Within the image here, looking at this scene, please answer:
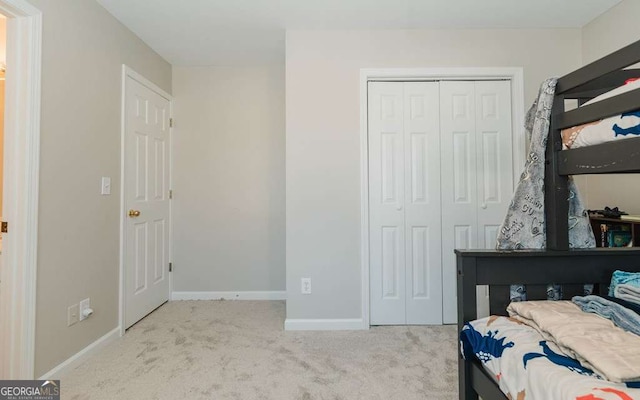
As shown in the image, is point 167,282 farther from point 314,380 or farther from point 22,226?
point 314,380

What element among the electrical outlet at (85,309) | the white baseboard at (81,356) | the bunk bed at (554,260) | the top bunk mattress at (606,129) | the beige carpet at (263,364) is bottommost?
the beige carpet at (263,364)

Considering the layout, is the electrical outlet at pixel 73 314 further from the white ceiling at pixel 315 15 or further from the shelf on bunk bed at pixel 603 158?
the shelf on bunk bed at pixel 603 158

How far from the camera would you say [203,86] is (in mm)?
3055

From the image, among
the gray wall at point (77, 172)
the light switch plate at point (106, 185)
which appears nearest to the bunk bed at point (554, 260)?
the gray wall at point (77, 172)

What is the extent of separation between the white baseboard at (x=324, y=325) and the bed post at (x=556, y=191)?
4.83 feet

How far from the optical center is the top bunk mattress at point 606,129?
943 millimetres

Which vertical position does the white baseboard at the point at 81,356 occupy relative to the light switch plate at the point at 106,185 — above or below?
below

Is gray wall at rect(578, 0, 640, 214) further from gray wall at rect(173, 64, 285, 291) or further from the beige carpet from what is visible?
gray wall at rect(173, 64, 285, 291)

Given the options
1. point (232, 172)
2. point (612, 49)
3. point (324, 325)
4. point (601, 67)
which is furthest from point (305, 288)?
point (612, 49)

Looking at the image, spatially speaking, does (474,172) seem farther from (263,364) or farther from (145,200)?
(145,200)

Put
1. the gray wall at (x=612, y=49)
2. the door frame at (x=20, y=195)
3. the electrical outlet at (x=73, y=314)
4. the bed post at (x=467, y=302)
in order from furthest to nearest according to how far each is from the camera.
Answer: the gray wall at (x=612, y=49) < the electrical outlet at (x=73, y=314) < the door frame at (x=20, y=195) < the bed post at (x=467, y=302)

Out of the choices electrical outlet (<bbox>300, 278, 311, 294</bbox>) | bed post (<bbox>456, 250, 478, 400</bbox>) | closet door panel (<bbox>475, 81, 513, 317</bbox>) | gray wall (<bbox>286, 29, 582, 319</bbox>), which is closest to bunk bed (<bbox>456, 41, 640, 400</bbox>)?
bed post (<bbox>456, 250, 478, 400</bbox>)

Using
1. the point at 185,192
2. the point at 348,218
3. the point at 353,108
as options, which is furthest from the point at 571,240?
the point at 185,192

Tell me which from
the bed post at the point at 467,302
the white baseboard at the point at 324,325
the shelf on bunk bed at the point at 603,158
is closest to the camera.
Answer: the shelf on bunk bed at the point at 603,158
